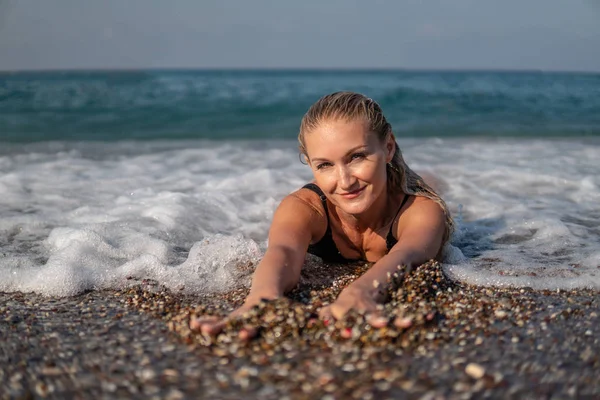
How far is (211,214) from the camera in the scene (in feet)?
22.5

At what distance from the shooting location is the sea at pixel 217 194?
188 inches

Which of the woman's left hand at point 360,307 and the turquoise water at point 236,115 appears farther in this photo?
the turquoise water at point 236,115

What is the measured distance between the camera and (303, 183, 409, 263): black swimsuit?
477 cm

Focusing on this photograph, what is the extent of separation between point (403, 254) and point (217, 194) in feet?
12.8

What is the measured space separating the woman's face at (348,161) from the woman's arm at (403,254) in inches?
16.2

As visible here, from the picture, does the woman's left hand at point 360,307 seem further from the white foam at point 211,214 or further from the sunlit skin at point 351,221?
the white foam at point 211,214

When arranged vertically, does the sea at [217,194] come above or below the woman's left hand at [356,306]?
below

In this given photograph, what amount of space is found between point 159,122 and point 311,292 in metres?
13.3

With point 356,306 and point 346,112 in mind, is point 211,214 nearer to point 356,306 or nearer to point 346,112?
point 346,112

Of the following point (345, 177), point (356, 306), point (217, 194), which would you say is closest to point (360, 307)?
point (356, 306)

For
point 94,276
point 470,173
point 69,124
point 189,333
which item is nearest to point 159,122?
point 69,124

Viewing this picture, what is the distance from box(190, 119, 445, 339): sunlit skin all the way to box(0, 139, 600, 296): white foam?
0.52 metres

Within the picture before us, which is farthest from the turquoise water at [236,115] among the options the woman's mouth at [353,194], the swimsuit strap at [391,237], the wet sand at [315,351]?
the wet sand at [315,351]

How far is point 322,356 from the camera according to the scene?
9.62ft
